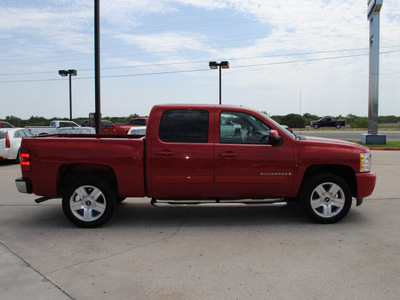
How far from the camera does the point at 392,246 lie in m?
4.61

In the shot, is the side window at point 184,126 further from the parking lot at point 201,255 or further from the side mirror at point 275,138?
the parking lot at point 201,255

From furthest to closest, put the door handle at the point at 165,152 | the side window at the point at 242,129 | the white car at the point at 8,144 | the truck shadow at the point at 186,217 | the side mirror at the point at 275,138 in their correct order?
the white car at the point at 8,144
the truck shadow at the point at 186,217
the side window at the point at 242,129
the door handle at the point at 165,152
the side mirror at the point at 275,138

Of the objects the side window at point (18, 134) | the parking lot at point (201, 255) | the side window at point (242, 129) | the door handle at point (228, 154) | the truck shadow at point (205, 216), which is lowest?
the parking lot at point (201, 255)

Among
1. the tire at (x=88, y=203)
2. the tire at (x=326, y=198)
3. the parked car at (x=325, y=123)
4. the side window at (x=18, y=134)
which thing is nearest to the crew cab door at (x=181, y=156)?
the tire at (x=88, y=203)

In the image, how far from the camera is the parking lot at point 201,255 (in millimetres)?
3473

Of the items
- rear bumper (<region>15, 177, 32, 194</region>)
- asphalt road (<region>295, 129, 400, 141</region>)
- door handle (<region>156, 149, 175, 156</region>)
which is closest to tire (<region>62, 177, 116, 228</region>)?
rear bumper (<region>15, 177, 32, 194</region>)

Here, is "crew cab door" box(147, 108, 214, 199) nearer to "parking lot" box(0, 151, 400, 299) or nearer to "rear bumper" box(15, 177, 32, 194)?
"parking lot" box(0, 151, 400, 299)

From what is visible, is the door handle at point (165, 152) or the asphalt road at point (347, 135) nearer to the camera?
the door handle at point (165, 152)

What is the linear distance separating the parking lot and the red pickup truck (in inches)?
17.6

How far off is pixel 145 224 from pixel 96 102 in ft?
23.5

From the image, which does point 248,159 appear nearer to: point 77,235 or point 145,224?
point 145,224

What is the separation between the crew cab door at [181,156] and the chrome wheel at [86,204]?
0.79 m

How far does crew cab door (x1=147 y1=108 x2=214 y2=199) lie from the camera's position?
5.32 meters

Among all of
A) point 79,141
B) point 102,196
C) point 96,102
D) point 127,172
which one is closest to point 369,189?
point 127,172
